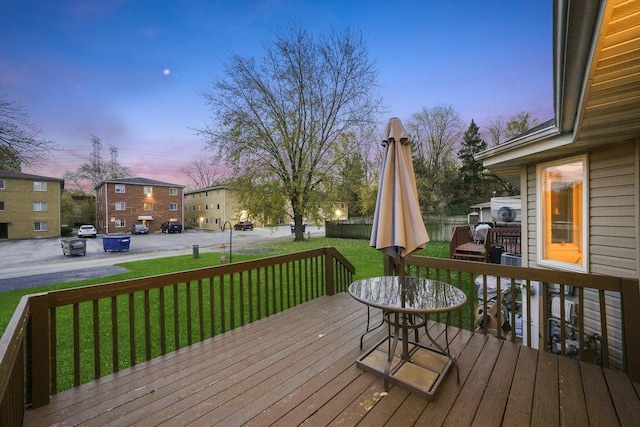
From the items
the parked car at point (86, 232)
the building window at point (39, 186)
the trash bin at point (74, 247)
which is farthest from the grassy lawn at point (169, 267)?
the building window at point (39, 186)

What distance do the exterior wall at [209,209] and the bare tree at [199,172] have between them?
2249 mm

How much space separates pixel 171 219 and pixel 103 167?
1188 centimetres

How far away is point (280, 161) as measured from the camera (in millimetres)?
16531

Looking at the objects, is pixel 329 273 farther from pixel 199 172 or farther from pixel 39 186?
pixel 199 172

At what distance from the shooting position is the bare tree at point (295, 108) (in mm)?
15562

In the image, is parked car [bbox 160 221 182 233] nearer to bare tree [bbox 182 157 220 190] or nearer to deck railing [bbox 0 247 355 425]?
bare tree [bbox 182 157 220 190]

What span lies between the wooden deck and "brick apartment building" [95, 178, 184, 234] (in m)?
31.9

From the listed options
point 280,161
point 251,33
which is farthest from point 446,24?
point 280,161

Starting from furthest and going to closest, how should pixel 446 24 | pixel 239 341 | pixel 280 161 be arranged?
pixel 280 161 → pixel 446 24 → pixel 239 341

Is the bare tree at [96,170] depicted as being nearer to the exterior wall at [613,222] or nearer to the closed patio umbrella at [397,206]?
the closed patio umbrella at [397,206]

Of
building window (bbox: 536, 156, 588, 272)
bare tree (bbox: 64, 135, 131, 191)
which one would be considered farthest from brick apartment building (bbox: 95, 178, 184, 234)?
building window (bbox: 536, 156, 588, 272)

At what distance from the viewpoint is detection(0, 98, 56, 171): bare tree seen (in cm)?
734

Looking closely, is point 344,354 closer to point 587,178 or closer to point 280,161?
point 587,178

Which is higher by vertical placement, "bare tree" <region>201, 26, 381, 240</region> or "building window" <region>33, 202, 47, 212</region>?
"bare tree" <region>201, 26, 381, 240</region>
